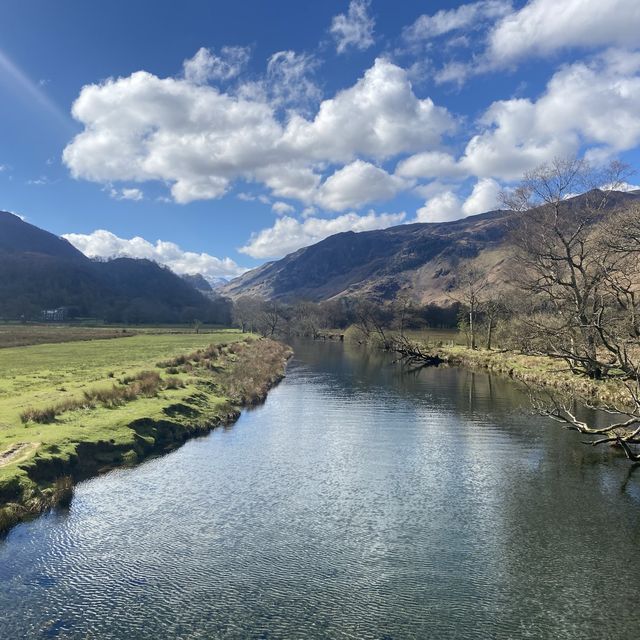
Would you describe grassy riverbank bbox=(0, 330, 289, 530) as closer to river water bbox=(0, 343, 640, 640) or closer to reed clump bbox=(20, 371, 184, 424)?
reed clump bbox=(20, 371, 184, 424)

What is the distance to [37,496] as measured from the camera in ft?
65.5

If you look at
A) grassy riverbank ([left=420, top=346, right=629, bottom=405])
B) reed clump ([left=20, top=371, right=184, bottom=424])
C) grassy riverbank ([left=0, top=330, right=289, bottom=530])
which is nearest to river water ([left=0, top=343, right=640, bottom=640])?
grassy riverbank ([left=0, top=330, right=289, bottom=530])

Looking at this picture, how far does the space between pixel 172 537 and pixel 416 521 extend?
887cm

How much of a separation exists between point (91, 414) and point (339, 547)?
19.6 meters

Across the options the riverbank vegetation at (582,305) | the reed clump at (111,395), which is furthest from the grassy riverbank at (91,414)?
the riverbank vegetation at (582,305)

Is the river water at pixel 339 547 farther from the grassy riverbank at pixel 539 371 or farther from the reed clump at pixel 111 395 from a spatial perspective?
the grassy riverbank at pixel 539 371

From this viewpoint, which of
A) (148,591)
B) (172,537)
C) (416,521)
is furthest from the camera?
(416,521)

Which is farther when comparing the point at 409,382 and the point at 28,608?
the point at 409,382

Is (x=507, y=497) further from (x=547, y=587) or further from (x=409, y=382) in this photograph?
(x=409, y=382)

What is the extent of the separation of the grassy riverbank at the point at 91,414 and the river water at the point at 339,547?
4.69ft

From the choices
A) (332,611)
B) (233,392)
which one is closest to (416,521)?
(332,611)

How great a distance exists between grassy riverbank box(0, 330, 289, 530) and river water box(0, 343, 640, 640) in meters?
1.43

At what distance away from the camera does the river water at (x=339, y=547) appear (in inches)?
509

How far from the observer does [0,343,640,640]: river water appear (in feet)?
42.4
